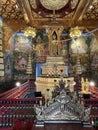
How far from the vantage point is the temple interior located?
5.88 meters

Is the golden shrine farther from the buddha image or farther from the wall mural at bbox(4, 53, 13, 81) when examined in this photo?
the buddha image

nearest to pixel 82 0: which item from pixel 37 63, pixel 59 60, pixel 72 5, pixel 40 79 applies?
pixel 72 5

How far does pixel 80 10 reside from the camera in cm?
1174

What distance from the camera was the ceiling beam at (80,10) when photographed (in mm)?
10300

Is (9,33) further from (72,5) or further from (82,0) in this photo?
(82,0)

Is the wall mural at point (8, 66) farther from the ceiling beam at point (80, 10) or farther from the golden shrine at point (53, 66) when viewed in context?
the ceiling beam at point (80, 10)

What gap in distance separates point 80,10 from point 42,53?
6080 mm

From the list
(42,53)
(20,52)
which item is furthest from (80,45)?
(20,52)

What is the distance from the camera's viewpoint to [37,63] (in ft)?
53.8

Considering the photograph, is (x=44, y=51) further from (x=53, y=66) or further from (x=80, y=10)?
(x=80, y=10)

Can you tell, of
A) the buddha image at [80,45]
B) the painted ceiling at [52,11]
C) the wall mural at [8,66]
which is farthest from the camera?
the buddha image at [80,45]

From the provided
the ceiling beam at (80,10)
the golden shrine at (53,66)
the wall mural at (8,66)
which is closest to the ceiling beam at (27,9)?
the golden shrine at (53,66)

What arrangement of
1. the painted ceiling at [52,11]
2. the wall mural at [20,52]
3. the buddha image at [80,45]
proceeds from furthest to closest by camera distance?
the buddha image at [80,45]
the wall mural at [20,52]
the painted ceiling at [52,11]

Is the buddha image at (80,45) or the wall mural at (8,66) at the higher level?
the buddha image at (80,45)
